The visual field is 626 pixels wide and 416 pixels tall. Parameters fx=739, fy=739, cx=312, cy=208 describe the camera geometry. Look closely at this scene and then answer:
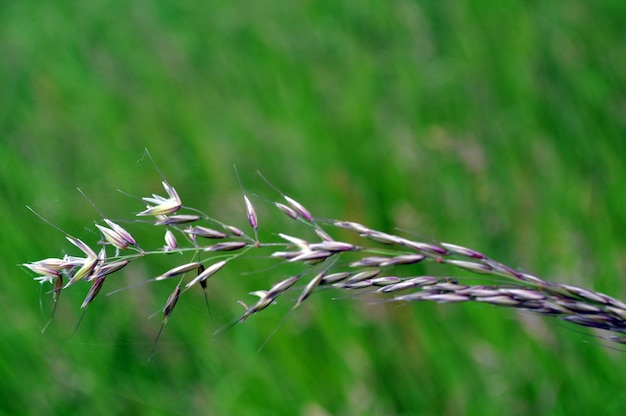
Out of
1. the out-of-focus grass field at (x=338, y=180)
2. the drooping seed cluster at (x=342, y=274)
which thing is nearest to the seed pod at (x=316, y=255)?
the drooping seed cluster at (x=342, y=274)

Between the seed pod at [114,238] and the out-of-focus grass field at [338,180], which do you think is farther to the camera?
the out-of-focus grass field at [338,180]

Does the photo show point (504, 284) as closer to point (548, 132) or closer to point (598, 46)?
point (548, 132)

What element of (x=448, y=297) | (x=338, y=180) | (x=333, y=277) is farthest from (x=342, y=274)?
(x=338, y=180)

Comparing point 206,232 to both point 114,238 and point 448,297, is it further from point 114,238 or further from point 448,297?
point 448,297

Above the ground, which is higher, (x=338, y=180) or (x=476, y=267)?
(x=476, y=267)

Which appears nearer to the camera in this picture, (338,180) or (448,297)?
(448,297)

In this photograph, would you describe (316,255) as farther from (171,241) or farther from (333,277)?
(171,241)

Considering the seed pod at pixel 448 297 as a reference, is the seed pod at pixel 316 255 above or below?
below

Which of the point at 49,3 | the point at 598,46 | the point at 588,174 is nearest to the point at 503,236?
the point at 588,174

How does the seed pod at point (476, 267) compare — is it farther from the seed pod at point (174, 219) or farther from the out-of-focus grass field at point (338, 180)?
the out-of-focus grass field at point (338, 180)
